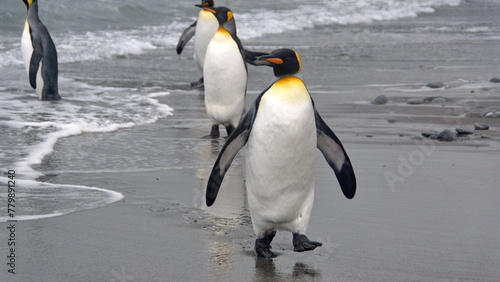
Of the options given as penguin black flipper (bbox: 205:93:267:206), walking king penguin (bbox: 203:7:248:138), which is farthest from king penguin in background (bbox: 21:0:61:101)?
penguin black flipper (bbox: 205:93:267:206)

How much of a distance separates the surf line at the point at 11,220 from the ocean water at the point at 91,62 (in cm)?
3

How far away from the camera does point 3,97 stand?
8.34m

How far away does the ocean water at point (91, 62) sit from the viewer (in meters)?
4.82

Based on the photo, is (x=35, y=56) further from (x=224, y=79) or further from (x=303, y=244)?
(x=303, y=244)

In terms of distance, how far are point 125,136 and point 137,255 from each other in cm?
323

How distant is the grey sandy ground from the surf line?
4 centimetres

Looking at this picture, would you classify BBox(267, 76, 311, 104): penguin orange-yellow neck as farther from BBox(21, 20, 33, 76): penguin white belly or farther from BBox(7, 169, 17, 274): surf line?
BBox(21, 20, 33, 76): penguin white belly

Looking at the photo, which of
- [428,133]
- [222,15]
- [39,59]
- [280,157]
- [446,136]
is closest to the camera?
[280,157]

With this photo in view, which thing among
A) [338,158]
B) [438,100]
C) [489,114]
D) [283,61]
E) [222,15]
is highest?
[283,61]

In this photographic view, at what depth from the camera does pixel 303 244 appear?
3.50m

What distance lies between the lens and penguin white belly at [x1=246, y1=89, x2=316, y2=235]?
3582 mm

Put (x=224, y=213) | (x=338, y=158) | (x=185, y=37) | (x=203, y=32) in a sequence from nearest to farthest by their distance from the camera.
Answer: (x=338, y=158), (x=224, y=213), (x=203, y=32), (x=185, y=37)

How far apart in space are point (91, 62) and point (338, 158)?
30.3 feet

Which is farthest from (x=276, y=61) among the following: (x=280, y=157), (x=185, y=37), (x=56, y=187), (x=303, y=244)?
(x=185, y=37)
